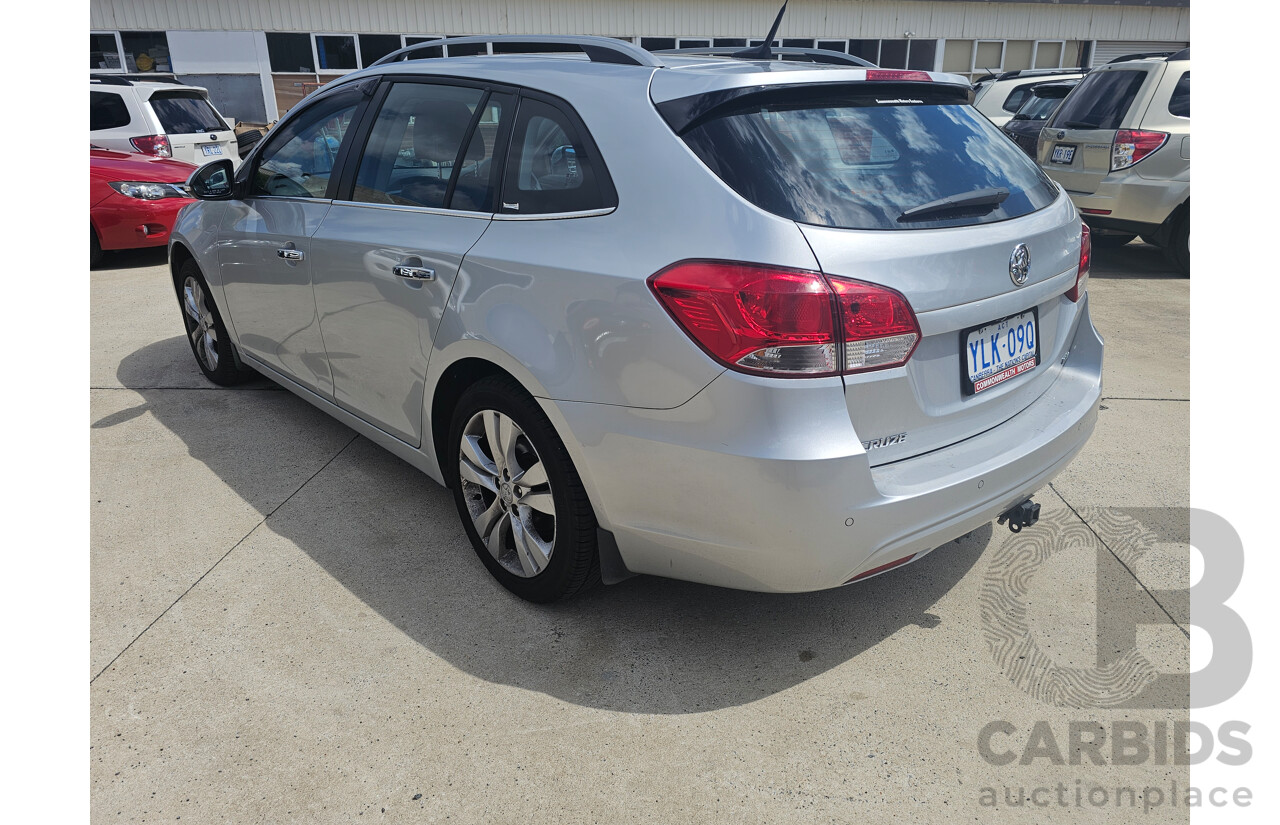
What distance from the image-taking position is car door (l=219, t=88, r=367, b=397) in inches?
139

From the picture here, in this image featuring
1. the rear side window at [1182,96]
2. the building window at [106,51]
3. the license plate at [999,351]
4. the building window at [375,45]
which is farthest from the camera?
the building window at [375,45]

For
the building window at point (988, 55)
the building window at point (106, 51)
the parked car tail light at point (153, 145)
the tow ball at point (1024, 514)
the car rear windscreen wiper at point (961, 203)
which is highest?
the building window at point (988, 55)

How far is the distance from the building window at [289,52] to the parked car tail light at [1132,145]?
759 inches

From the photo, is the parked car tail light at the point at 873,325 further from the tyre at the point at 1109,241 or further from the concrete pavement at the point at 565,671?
the tyre at the point at 1109,241

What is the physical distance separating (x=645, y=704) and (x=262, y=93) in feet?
73.5

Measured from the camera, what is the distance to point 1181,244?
7.60 metres

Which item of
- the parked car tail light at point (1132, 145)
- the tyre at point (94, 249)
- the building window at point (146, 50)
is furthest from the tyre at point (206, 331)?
the building window at point (146, 50)

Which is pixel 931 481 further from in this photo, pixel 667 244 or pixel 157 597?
pixel 157 597

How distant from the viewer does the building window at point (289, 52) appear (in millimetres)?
20741

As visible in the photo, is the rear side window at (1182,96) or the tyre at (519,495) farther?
the rear side window at (1182,96)

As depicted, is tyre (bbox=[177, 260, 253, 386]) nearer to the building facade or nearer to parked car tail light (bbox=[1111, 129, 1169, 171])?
parked car tail light (bbox=[1111, 129, 1169, 171])

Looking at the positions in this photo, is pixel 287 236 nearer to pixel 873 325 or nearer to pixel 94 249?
pixel 873 325

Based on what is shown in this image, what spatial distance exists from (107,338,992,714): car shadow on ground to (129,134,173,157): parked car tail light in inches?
314

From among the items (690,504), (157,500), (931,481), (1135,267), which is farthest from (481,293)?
(1135,267)
